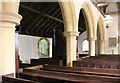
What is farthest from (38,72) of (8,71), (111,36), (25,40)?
(111,36)

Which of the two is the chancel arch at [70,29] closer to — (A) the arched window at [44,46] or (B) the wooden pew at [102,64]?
(B) the wooden pew at [102,64]

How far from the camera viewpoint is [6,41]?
220 centimetres

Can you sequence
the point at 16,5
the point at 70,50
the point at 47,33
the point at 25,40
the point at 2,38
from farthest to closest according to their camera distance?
the point at 47,33
the point at 25,40
the point at 70,50
the point at 16,5
the point at 2,38

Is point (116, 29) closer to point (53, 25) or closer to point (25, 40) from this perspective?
point (53, 25)

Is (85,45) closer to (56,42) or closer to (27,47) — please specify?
(56,42)

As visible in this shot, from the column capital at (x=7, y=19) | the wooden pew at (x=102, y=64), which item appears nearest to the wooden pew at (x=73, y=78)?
the column capital at (x=7, y=19)

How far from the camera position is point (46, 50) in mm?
11672

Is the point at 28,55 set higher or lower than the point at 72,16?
lower

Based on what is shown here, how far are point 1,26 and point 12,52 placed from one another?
0.50 metres

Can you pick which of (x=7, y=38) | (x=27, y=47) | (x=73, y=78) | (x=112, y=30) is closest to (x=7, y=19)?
(x=7, y=38)

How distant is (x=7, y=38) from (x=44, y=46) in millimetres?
9437

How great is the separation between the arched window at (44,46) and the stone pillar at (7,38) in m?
9.12

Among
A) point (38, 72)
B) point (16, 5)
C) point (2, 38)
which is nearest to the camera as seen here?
point (2, 38)

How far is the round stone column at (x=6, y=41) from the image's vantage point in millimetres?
2158
